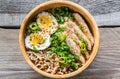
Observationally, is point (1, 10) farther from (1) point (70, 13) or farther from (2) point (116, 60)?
(2) point (116, 60)

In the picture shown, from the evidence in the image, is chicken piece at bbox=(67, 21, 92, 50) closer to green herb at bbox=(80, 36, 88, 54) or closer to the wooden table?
green herb at bbox=(80, 36, 88, 54)

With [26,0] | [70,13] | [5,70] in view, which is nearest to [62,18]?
[70,13]

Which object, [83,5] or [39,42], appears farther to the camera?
[83,5]

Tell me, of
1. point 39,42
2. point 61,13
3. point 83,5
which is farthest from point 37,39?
point 83,5

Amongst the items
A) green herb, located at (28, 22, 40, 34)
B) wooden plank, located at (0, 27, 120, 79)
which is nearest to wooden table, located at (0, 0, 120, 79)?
wooden plank, located at (0, 27, 120, 79)

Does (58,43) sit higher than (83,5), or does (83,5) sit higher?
(83,5)

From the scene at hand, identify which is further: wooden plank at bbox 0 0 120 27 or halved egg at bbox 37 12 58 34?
wooden plank at bbox 0 0 120 27

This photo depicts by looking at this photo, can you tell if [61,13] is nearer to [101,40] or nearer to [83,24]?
[83,24]
